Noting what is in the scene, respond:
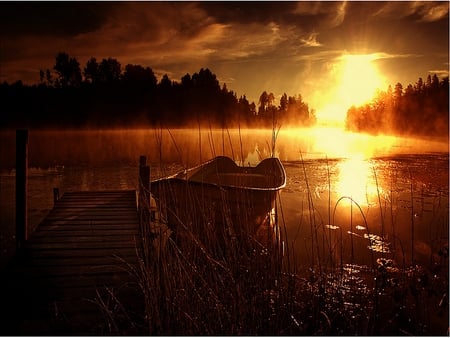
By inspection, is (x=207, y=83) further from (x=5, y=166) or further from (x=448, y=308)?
(x=448, y=308)

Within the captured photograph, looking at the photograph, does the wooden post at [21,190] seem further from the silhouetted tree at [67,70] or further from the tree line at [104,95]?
the silhouetted tree at [67,70]

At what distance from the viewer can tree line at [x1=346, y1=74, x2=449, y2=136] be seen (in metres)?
39.8

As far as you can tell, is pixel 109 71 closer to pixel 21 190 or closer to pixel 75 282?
pixel 21 190

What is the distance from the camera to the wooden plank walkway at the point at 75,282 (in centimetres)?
282

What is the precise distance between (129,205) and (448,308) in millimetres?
5469

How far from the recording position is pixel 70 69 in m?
33.3

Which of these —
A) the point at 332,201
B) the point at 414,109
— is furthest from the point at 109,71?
the point at 414,109

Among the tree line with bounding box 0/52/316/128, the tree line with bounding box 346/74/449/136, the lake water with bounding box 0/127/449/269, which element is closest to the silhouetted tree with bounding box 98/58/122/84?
the tree line with bounding box 0/52/316/128

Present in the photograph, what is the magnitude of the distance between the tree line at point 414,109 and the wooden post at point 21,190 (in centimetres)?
4039

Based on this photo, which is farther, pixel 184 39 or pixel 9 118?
pixel 9 118

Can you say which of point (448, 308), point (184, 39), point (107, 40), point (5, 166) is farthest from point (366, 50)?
point (5, 166)

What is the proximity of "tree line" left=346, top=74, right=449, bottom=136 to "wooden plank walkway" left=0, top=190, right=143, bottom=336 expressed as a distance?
40010 millimetres

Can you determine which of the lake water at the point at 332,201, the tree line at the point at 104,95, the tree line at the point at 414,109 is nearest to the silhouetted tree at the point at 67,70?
the tree line at the point at 104,95

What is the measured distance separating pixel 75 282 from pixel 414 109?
1945 inches
